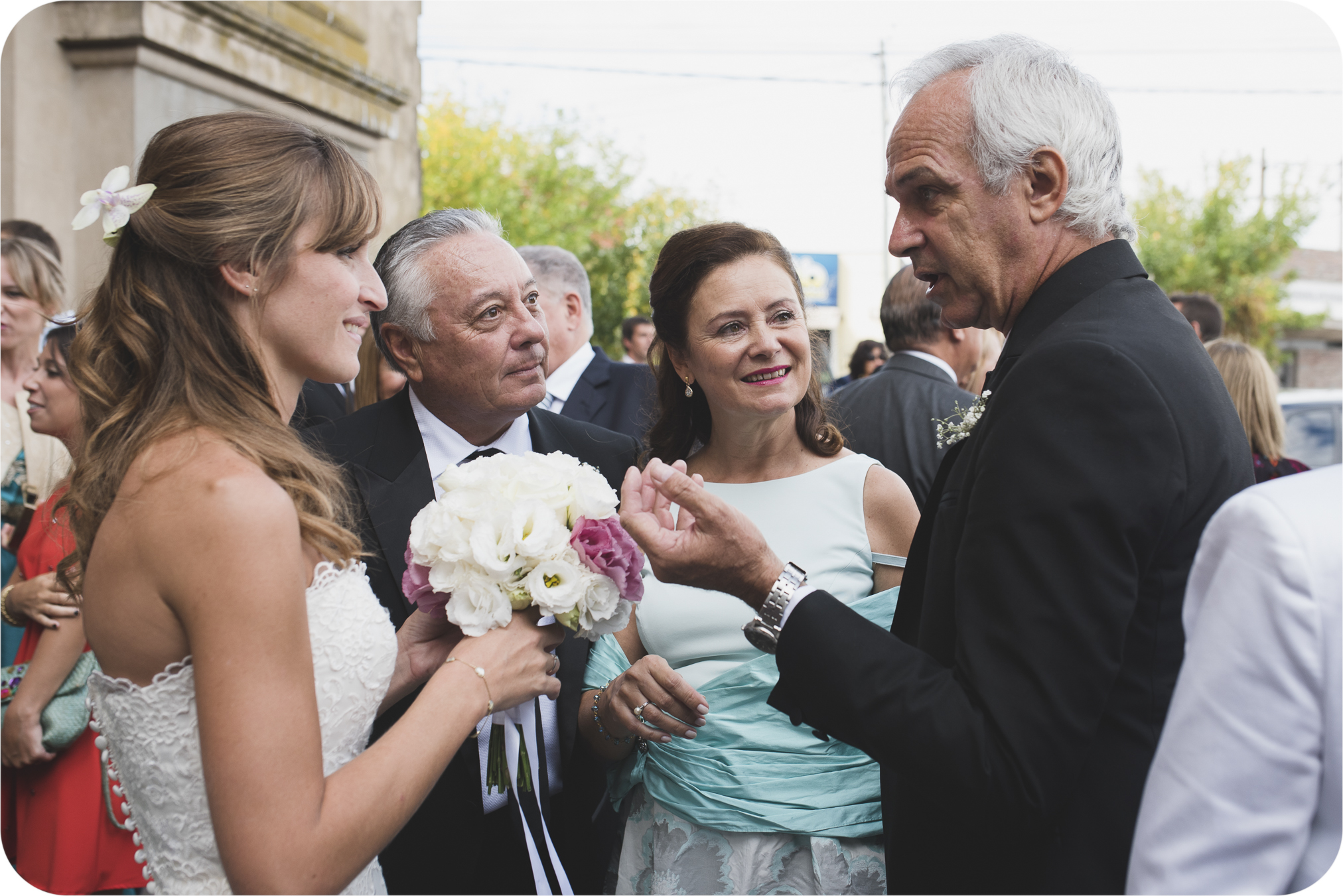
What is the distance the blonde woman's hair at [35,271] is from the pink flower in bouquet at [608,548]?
Answer: 3.81m

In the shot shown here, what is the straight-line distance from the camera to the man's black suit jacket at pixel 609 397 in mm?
5781

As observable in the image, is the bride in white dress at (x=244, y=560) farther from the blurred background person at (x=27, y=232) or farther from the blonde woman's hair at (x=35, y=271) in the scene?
the blurred background person at (x=27, y=232)

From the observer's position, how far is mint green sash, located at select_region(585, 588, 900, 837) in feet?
8.04

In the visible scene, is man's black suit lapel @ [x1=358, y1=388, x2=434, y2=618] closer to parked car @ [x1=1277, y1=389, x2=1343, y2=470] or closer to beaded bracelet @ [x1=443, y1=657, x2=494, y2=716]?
beaded bracelet @ [x1=443, y1=657, x2=494, y2=716]

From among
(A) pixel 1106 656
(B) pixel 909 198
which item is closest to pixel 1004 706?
(A) pixel 1106 656

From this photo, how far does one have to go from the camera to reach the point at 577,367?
6.05 m

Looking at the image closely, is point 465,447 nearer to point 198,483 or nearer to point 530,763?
point 530,763

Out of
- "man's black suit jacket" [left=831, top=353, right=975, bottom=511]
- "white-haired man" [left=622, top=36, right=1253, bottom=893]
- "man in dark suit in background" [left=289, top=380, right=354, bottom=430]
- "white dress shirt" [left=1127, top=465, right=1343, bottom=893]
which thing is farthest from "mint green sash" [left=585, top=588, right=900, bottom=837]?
"man in dark suit in background" [left=289, top=380, right=354, bottom=430]

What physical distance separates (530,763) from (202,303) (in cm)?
129

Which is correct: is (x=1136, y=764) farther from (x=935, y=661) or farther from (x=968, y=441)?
(x=968, y=441)

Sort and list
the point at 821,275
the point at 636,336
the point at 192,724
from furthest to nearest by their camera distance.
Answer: the point at 821,275, the point at 636,336, the point at 192,724

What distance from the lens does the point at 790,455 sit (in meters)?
3.00

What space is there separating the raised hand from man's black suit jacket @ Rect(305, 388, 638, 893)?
575 mm

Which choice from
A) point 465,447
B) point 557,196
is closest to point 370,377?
point 465,447
